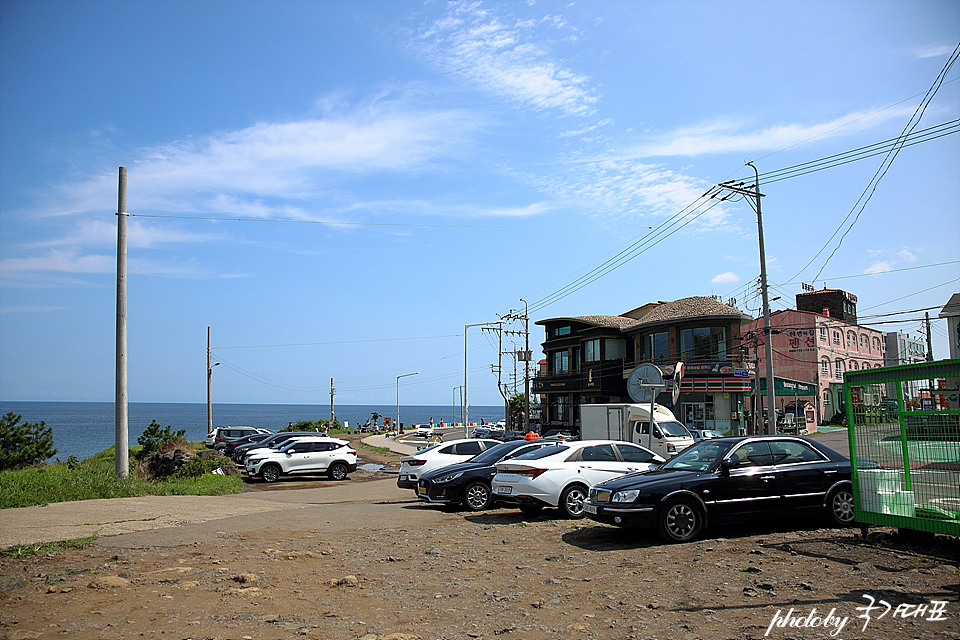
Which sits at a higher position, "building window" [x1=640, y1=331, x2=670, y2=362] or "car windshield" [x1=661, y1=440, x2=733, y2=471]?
"building window" [x1=640, y1=331, x2=670, y2=362]

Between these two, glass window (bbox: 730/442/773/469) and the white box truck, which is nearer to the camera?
glass window (bbox: 730/442/773/469)

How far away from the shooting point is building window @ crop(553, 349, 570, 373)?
5725 cm

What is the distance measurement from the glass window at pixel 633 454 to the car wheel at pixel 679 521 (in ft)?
12.6

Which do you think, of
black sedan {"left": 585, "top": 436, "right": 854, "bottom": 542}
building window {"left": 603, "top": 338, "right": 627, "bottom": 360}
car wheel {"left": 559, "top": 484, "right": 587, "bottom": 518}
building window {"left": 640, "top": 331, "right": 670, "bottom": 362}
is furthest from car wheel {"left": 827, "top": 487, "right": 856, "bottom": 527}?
building window {"left": 603, "top": 338, "right": 627, "bottom": 360}

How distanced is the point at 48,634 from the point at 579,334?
50537 millimetres

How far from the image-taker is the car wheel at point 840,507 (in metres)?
10.9

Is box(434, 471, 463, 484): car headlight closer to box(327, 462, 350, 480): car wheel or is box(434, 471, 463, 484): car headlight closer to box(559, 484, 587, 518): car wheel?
box(559, 484, 587, 518): car wheel

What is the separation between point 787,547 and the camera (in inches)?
367

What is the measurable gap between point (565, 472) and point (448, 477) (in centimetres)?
319

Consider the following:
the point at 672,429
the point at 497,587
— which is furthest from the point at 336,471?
the point at 497,587

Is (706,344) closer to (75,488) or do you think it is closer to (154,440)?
(154,440)

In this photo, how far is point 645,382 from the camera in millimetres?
20484

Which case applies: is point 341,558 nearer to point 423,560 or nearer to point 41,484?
point 423,560

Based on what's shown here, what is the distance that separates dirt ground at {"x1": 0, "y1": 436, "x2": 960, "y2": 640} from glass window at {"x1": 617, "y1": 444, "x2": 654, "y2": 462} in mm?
3072
